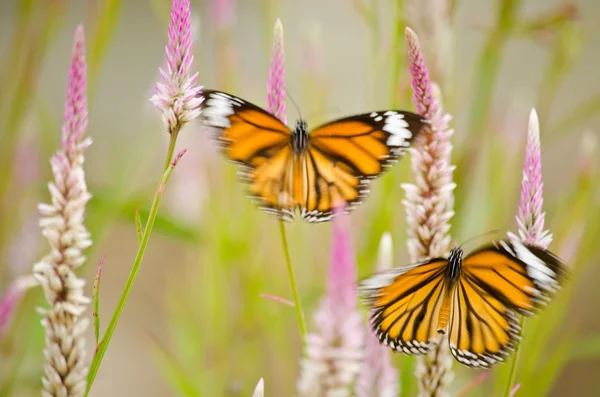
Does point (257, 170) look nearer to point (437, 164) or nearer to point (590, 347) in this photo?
point (437, 164)

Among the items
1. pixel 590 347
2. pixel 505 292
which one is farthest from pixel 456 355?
pixel 590 347

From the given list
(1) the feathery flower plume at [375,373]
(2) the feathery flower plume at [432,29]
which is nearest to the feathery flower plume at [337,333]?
(1) the feathery flower plume at [375,373]

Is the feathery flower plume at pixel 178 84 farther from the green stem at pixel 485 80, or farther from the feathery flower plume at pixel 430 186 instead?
the green stem at pixel 485 80

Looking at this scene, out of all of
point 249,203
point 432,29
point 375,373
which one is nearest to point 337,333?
point 375,373

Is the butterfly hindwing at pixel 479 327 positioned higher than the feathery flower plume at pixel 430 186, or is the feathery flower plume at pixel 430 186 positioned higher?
the feathery flower plume at pixel 430 186

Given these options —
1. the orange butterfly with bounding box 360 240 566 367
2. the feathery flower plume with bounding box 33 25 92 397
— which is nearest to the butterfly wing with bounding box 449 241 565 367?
the orange butterfly with bounding box 360 240 566 367

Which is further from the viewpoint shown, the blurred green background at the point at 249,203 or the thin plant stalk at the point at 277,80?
the blurred green background at the point at 249,203
